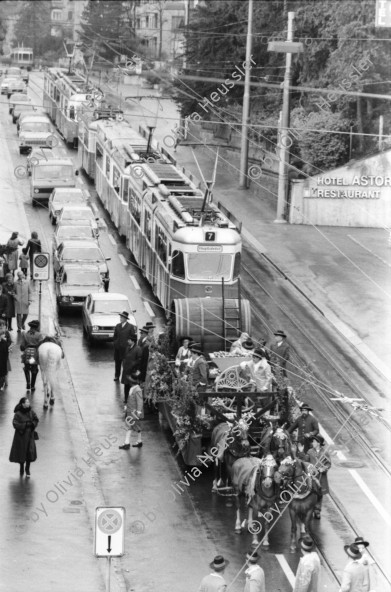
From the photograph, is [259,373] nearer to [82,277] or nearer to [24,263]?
[82,277]

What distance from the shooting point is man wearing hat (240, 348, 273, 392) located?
25891 mm

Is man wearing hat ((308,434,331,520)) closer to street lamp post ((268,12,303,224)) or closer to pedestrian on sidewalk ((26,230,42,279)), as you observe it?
pedestrian on sidewalk ((26,230,42,279))

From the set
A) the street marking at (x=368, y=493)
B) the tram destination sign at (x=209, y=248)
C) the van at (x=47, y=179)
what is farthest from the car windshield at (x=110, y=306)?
the van at (x=47, y=179)

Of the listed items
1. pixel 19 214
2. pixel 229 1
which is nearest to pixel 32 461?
pixel 19 214

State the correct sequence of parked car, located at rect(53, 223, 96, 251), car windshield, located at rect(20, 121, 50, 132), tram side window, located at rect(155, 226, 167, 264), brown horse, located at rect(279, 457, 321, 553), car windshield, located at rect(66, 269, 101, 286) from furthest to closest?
1. car windshield, located at rect(20, 121, 50, 132)
2. parked car, located at rect(53, 223, 96, 251)
3. car windshield, located at rect(66, 269, 101, 286)
4. tram side window, located at rect(155, 226, 167, 264)
5. brown horse, located at rect(279, 457, 321, 553)

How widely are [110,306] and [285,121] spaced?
17373 mm

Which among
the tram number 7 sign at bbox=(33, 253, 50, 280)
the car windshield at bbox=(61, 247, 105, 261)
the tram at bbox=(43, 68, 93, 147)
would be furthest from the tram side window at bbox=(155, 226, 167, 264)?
the tram at bbox=(43, 68, 93, 147)

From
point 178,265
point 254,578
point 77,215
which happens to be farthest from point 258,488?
point 77,215

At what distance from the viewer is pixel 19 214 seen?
53000mm

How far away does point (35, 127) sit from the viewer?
69.7 m

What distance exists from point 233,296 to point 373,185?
16.4 metres

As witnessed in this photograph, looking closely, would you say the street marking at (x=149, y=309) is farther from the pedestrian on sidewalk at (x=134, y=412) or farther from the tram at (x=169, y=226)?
the pedestrian on sidewalk at (x=134, y=412)

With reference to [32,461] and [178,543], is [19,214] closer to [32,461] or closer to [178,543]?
[32,461]

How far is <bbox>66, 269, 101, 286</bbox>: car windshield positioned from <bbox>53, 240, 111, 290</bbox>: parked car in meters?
0.42
